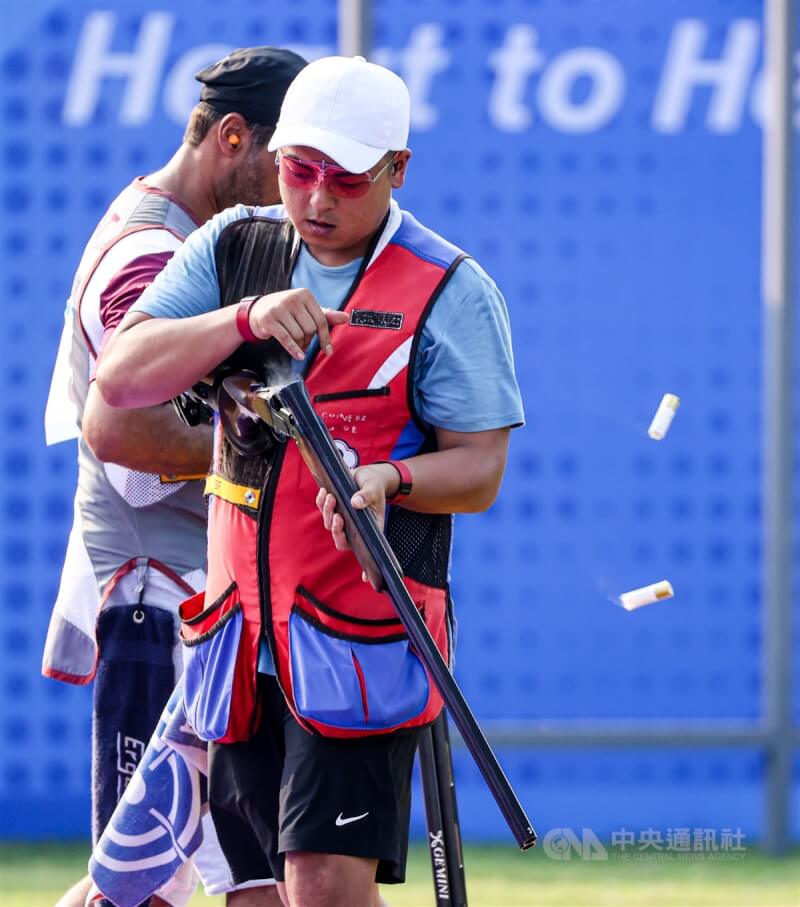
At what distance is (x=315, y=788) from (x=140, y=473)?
847mm

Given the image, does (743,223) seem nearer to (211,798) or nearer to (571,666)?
(571,666)

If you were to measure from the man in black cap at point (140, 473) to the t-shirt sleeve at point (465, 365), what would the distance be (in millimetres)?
630

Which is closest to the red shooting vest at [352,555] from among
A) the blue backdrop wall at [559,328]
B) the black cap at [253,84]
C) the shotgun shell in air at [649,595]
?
the shotgun shell in air at [649,595]

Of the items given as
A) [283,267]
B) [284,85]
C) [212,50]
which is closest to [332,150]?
[283,267]

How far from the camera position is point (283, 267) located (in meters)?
2.52

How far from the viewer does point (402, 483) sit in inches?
93.3

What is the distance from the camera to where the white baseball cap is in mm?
2418

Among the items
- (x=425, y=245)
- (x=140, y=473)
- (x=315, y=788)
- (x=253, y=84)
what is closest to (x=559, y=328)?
(x=253, y=84)

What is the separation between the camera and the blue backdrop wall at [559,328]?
5504 millimetres

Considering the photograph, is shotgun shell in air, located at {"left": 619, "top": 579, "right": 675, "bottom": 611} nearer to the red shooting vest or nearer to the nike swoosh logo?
the red shooting vest

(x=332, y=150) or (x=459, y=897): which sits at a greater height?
(x=332, y=150)

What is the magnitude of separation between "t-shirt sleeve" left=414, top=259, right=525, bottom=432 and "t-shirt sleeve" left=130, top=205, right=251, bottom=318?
34 cm

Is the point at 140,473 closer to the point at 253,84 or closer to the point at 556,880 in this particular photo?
the point at 253,84

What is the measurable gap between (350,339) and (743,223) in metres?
3.49
